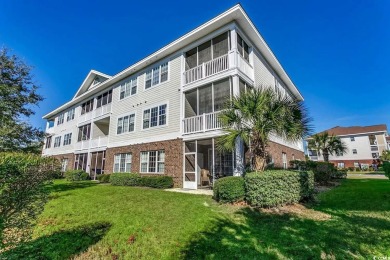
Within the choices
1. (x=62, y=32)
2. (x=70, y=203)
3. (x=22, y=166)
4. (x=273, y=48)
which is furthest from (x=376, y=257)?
(x=62, y=32)

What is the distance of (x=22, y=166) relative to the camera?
376 centimetres

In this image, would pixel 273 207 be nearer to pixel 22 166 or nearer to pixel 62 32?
pixel 22 166

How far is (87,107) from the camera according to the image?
1055 inches

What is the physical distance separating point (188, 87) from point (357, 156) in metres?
58.0

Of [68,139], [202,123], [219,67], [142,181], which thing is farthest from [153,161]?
Result: [68,139]

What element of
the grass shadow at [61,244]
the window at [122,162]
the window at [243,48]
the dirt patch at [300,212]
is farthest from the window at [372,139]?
the grass shadow at [61,244]

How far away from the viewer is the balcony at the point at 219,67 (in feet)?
41.9

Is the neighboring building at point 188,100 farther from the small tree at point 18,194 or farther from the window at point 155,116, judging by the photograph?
the small tree at point 18,194

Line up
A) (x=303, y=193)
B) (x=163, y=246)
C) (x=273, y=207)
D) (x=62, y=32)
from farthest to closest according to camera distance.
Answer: (x=62, y=32)
(x=303, y=193)
(x=273, y=207)
(x=163, y=246)

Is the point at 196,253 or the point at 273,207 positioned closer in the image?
the point at 196,253

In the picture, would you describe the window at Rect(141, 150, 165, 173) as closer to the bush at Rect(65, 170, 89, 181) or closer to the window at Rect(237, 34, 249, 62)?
the window at Rect(237, 34, 249, 62)

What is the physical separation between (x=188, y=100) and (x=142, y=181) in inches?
278

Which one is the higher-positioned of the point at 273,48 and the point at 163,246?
the point at 273,48

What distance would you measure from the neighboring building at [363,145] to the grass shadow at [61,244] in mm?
56117
